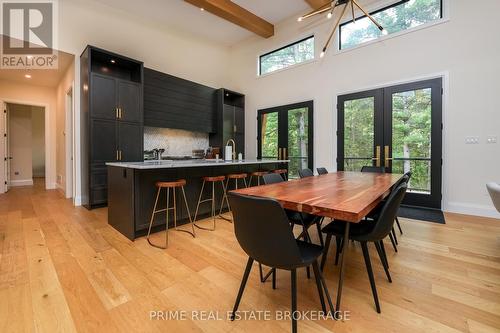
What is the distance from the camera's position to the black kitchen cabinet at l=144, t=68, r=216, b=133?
482 cm

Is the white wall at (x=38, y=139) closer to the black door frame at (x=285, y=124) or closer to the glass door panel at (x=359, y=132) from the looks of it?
the black door frame at (x=285, y=124)

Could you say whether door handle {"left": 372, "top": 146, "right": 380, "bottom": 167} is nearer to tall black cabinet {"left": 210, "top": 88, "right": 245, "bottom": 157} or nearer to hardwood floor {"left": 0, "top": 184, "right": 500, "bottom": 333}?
hardwood floor {"left": 0, "top": 184, "right": 500, "bottom": 333}

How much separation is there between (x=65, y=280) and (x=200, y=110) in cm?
468

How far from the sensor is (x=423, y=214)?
3.66m

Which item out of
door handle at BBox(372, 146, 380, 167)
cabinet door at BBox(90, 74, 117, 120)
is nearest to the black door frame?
door handle at BBox(372, 146, 380, 167)

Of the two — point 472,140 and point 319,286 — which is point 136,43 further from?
point 472,140

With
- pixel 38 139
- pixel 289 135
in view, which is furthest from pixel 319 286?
pixel 38 139

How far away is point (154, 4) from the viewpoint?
478 centimetres

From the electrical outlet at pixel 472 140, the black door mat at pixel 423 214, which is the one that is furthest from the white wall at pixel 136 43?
the electrical outlet at pixel 472 140

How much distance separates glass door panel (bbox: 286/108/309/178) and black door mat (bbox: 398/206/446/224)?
2247 mm

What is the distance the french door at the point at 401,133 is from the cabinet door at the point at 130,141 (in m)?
4.31

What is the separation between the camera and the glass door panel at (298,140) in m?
5.51

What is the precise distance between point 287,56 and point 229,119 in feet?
7.47

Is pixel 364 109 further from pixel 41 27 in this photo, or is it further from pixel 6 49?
pixel 6 49
